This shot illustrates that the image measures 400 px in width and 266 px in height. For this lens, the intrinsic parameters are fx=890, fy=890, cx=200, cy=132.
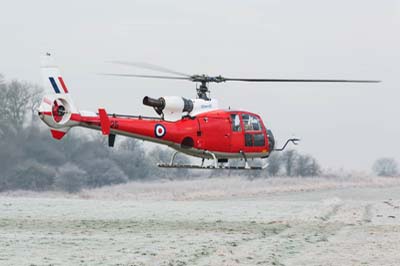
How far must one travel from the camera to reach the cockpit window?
28.0 m

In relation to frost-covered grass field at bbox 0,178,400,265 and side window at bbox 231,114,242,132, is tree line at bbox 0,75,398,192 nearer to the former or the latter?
frost-covered grass field at bbox 0,178,400,265

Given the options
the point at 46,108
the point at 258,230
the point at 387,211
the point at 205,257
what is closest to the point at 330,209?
the point at 387,211

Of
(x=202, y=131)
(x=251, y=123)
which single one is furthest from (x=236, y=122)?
(x=202, y=131)

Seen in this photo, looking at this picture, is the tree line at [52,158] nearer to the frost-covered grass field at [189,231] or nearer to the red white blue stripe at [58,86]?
the frost-covered grass field at [189,231]

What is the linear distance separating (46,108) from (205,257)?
7.80 metres

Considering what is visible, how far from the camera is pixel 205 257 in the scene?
1914 centimetres

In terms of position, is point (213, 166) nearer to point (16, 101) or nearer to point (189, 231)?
point (189, 231)

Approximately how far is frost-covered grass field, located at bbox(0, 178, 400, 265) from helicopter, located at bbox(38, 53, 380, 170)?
92.7 inches

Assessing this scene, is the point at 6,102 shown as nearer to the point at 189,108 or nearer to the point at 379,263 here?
the point at 189,108

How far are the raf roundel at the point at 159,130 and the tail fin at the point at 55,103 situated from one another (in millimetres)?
2477

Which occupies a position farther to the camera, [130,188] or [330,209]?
[130,188]

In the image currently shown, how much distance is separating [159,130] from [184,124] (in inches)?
37.5

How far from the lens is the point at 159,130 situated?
85.4ft

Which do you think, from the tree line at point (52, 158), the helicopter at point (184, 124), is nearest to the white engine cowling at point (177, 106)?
the helicopter at point (184, 124)
